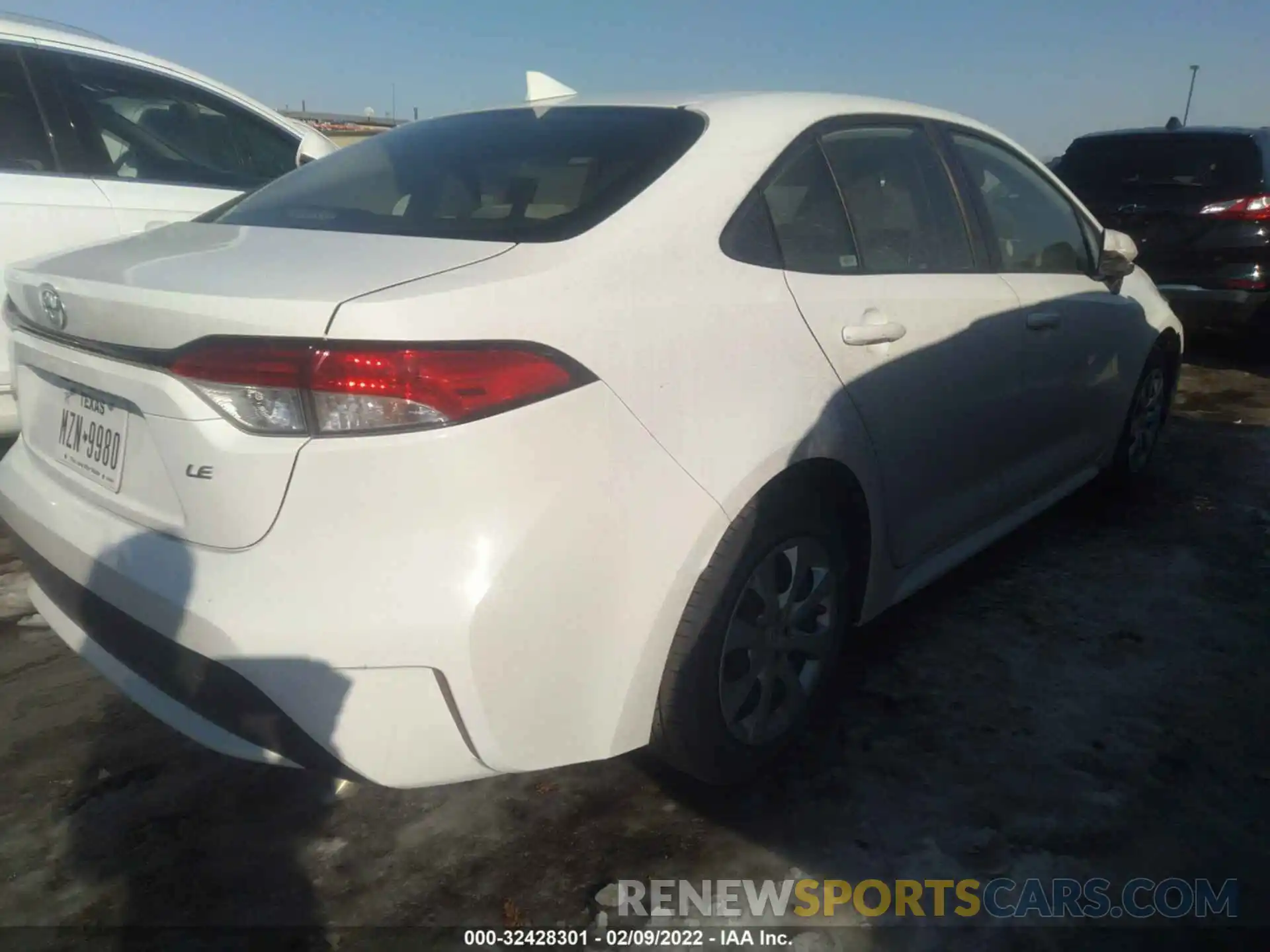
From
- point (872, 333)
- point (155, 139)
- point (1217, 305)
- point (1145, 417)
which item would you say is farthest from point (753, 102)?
point (1217, 305)

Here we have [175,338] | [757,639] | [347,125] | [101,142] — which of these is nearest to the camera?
[175,338]

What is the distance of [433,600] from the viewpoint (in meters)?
1.65

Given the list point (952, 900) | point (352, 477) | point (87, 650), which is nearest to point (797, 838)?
point (952, 900)

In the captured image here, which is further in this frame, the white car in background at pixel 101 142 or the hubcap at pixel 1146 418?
the hubcap at pixel 1146 418

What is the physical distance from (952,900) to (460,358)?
1462 millimetres

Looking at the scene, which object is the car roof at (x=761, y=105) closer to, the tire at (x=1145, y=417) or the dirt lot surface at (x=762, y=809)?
the dirt lot surface at (x=762, y=809)

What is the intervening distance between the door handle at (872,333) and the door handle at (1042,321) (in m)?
0.80

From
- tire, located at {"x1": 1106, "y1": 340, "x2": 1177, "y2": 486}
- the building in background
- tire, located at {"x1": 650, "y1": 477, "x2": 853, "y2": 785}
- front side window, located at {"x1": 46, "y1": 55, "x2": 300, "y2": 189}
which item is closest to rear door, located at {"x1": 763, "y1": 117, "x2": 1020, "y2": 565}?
tire, located at {"x1": 650, "y1": 477, "x2": 853, "y2": 785}

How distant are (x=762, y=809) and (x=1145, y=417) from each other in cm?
298

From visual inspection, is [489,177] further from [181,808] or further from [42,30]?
[42,30]

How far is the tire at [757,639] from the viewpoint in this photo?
6.71 ft

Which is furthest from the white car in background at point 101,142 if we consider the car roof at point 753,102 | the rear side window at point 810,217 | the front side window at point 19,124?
the rear side window at point 810,217

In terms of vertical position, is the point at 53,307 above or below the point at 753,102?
below

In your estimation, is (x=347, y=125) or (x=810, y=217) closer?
(x=810, y=217)
